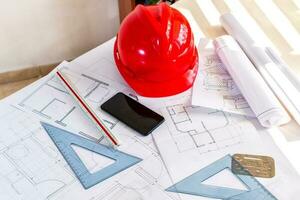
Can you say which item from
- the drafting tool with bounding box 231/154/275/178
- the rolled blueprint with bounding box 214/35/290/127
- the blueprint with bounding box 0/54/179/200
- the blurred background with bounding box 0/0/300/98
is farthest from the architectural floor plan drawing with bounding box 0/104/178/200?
the blurred background with bounding box 0/0/300/98

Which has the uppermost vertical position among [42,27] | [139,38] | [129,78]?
[139,38]

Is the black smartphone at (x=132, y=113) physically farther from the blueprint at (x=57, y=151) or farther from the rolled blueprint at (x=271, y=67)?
the rolled blueprint at (x=271, y=67)

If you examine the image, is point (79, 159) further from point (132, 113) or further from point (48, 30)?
point (48, 30)

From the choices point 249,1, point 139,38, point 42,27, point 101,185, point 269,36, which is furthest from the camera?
point 42,27

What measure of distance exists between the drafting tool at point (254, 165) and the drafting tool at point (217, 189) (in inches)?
0.5

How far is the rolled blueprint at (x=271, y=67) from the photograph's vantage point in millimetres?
837

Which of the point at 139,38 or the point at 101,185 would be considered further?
the point at 139,38

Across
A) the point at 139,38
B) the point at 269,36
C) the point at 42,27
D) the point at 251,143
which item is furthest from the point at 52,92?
the point at 42,27

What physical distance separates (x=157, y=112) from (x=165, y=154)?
0.39 ft

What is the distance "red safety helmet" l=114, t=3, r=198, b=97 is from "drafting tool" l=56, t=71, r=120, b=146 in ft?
0.39

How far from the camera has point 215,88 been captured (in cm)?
89

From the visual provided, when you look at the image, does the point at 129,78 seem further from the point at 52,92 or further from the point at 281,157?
the point at 281,157

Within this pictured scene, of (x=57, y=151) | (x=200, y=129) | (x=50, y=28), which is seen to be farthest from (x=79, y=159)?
(x=50, y=28)

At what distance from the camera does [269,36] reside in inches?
40.3
